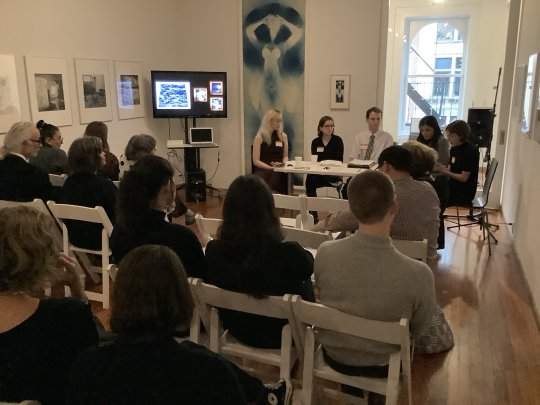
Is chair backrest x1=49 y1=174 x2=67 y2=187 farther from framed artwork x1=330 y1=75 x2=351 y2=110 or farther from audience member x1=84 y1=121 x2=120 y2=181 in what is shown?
framed artwork x1=330 y1=75 x2=351 y2=110

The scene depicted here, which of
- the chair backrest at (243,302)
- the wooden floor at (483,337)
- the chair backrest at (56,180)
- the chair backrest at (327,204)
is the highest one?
the chair backrest at (56,180)

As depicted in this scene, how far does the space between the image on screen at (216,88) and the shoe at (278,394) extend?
5.98 m

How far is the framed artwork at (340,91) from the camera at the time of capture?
22.6 ft

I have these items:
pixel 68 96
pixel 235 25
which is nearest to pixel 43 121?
pixel 68 96

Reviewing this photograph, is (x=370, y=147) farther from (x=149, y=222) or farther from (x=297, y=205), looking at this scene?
(x=149, y=222)

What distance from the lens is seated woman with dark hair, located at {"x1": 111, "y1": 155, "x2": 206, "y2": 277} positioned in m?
2.32

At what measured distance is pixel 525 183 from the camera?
14.8 ft

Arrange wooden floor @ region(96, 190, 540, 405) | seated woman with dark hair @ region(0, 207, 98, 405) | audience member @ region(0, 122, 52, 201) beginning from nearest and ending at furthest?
seated woman with dark hair @ region(0, 207, 98, 405) → wooden floor @ region(96, 190, 540, 405) → audience member @ region(0, 122, 52, 201)

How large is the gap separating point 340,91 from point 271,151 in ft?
5.94

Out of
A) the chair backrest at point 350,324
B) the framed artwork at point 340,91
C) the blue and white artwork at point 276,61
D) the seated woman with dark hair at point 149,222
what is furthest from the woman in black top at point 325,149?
the chair backrest at point 350,324

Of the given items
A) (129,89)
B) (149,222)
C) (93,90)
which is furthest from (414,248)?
(129,89)

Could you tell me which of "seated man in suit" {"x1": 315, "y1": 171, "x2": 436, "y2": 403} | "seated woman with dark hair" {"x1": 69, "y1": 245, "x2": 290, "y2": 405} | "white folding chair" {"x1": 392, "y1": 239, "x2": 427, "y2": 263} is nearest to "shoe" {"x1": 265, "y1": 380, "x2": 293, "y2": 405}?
"seated man in suit" {"x1": 315, "y1": 171, "x2": 436, "y2": 403}

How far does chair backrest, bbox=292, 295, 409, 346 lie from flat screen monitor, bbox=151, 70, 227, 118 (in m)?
5.61

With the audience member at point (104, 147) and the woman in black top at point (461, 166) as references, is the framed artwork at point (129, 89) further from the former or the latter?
the woman in black top at point (461, 166)
